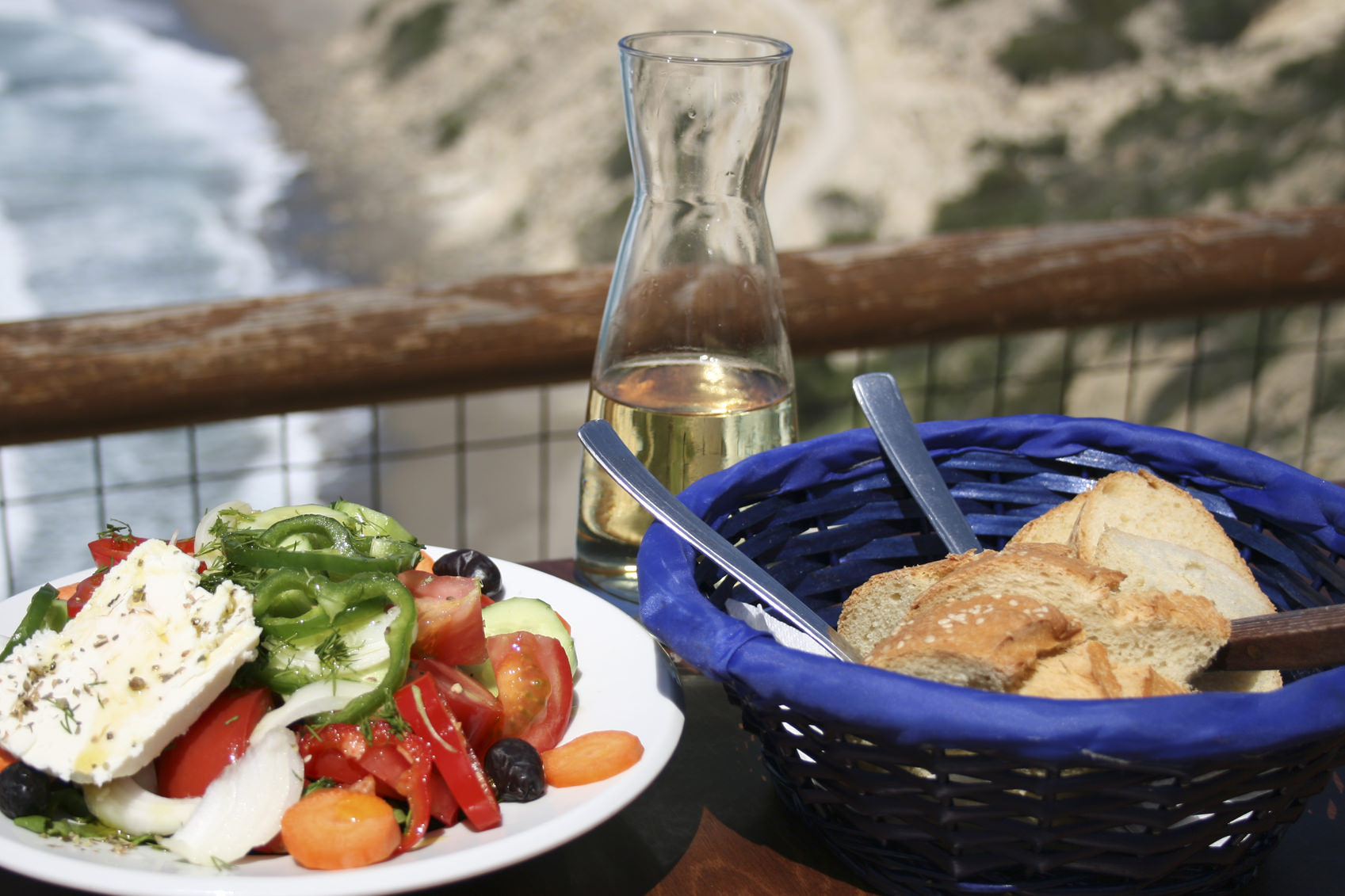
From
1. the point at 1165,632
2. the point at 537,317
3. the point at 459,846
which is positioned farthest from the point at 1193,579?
the point at 537,317

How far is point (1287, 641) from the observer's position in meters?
0.79

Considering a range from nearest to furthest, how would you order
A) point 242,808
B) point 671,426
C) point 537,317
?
1. point 242,808
2. point 671,426
3. point 537,317

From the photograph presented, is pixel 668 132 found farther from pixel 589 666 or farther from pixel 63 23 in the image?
pixel 63 23

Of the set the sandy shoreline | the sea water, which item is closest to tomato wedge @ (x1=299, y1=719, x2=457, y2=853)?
the sea water

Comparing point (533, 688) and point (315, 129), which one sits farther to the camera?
point (315, 129)

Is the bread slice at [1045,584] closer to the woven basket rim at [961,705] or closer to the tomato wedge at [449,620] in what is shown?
the woven basket rim at [961,705]

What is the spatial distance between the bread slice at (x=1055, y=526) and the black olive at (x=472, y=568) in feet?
1.46

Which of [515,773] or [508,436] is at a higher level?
[515,773]

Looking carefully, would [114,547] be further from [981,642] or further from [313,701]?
[981,642]

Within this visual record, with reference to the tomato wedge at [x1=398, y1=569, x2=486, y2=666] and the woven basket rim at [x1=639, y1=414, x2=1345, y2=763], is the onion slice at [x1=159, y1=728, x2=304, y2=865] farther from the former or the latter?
the woven basket rim at [x1=639, y1=414, x2=1345, y2=763]

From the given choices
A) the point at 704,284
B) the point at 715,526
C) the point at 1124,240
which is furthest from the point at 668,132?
the point at 1124,240

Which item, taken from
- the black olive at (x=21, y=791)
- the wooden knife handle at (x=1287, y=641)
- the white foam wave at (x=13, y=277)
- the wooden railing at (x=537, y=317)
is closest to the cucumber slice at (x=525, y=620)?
the black olive at (x=21, y=791)

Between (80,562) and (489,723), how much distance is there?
8.83 metres

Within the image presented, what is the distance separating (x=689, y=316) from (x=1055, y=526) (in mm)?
378
